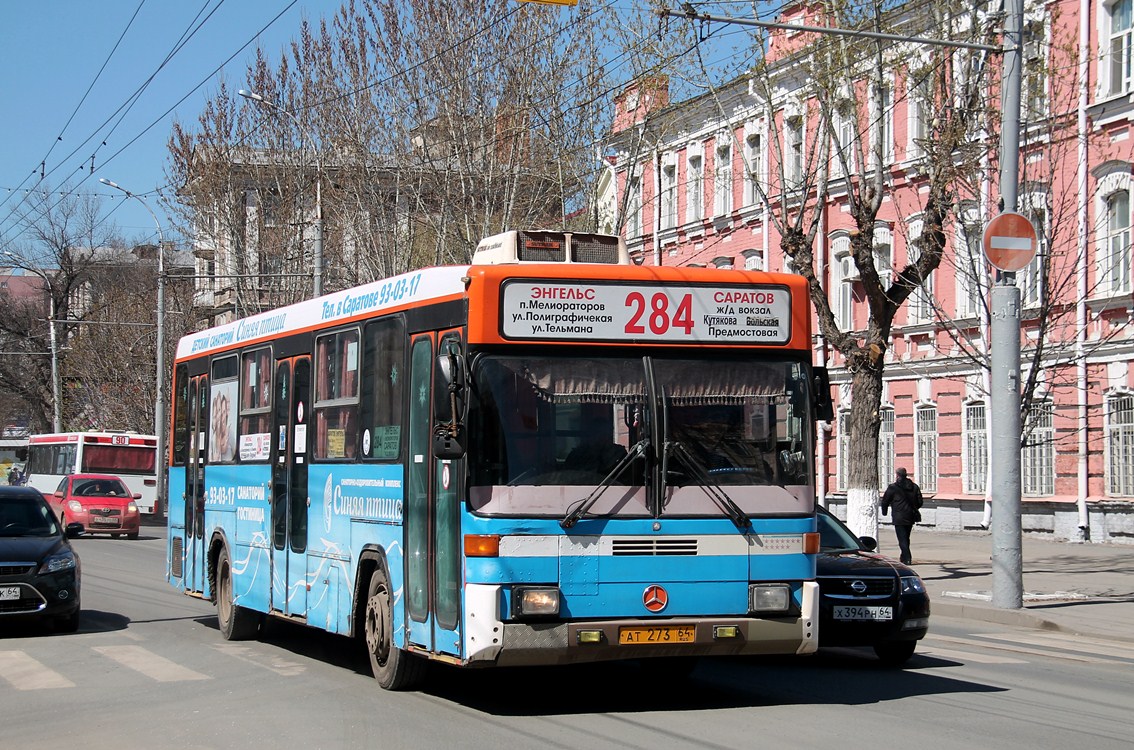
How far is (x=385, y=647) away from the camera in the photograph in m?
11.3

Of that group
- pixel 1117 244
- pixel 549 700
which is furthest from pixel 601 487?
pixel 1117 244

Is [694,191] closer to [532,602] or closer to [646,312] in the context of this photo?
[646,312]

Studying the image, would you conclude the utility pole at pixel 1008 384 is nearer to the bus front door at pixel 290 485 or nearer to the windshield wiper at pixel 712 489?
the bus front door at pixel 290 485

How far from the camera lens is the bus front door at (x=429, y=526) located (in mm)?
9914

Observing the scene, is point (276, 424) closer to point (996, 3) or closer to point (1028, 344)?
point (996, 3)

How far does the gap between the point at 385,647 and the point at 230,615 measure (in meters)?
4.74

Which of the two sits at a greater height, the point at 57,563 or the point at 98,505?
the point at 57,563

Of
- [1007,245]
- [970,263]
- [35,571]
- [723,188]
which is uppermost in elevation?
[723,188]

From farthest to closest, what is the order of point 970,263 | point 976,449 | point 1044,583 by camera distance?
point 976,449 < point 1044,583 < point 970,263

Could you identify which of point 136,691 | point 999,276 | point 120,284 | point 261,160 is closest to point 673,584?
point 136,691

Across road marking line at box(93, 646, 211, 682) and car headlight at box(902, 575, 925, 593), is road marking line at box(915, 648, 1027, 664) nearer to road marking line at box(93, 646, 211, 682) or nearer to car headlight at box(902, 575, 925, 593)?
car headlight at box(902, 575, 925, 593)

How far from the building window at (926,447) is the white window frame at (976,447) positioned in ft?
3.96

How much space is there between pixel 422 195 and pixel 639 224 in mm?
12594

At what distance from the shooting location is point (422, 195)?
35.1 meters
